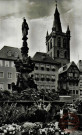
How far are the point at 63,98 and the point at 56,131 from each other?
783 cm

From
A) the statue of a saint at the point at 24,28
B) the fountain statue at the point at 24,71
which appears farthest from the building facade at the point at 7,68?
the fountain statue at the point at 24,71

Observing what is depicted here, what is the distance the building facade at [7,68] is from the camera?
5462 centimetres

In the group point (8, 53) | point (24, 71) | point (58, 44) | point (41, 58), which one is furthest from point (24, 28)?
point (58, 44)

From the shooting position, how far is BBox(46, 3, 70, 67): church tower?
77.8 metres

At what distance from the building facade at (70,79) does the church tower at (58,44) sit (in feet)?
36.7

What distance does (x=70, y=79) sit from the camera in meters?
65.2

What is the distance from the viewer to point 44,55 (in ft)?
208

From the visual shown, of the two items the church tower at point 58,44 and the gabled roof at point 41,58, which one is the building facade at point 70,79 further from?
the church tower at point 58,44

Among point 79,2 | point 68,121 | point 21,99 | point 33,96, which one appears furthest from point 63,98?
point 79,2

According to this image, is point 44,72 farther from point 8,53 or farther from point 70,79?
point 8,53

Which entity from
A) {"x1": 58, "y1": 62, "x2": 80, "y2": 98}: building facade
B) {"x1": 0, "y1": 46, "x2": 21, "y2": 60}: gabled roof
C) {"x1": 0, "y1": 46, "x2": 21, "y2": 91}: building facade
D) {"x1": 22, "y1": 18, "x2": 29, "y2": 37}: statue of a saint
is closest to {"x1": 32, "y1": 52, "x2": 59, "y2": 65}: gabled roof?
{"x1": 58, "y1": 62, "x2": 80, "y2": 98}: building facade

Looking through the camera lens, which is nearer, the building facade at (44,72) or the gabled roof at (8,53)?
the gabled roof at (8,53)

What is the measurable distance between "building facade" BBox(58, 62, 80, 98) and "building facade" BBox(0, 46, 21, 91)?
1629 cm

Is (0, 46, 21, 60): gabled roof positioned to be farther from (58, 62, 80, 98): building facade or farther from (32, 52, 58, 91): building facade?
(58, 62, 80, 98): building facade
